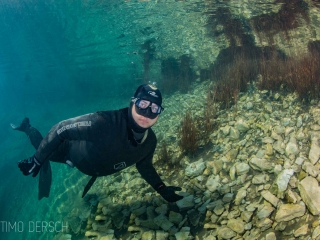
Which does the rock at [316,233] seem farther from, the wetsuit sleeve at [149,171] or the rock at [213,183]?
the wetsuit sleeve at [149,171]

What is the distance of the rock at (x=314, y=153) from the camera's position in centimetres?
343

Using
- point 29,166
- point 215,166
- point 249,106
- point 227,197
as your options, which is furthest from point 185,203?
point 249,106

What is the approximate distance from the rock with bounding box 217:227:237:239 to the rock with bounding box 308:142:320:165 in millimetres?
1843

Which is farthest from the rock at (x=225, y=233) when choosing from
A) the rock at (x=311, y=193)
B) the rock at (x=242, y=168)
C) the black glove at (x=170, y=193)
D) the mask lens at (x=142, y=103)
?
the mask lens at (x=142, y=103)

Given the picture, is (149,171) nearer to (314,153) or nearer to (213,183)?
(213,183)

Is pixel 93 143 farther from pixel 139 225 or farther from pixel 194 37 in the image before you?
pixel 194 37

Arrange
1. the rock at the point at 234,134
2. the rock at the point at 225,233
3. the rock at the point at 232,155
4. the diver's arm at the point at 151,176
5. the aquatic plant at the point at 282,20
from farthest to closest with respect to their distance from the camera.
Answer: the aquatic plant at the point at 282,20, the rock at the point at 234,134, the rock at the point at 232,155, the diver's arm at the point at 151,176, the rock at the point at 225,233

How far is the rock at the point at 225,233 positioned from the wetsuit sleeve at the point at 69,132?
2.65 metres

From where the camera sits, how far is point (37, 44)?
23297mm

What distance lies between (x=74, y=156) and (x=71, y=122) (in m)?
1.08

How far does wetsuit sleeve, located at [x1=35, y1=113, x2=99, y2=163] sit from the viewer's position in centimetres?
344

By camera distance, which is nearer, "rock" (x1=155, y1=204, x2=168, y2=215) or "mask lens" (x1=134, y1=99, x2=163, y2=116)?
"mask lens" (x1=134, y1=99, x2=163, y2=116)

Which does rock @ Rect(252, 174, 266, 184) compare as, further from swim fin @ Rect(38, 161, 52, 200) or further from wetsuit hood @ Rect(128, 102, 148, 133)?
swim fin @ Rect(38, 161, 52, 200)


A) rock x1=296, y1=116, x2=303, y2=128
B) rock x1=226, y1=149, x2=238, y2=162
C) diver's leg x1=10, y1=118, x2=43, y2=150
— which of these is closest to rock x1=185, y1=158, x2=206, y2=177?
rock x1=226, y1=149, x2=238, y2=162
